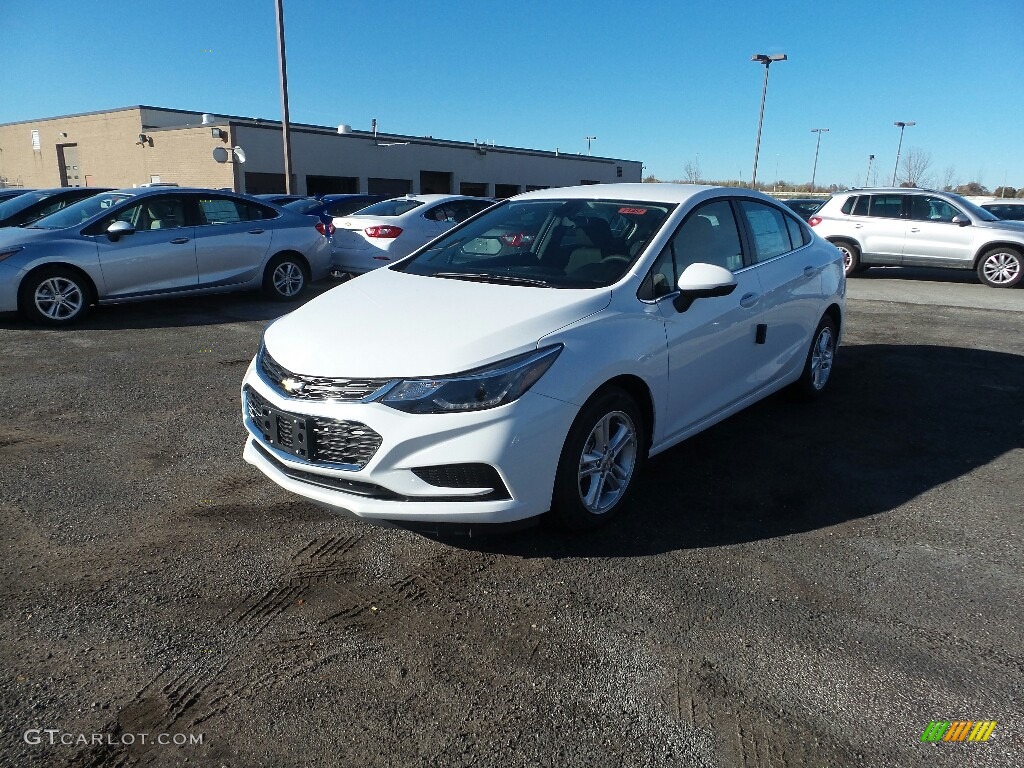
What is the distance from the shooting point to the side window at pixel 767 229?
495 centimetres

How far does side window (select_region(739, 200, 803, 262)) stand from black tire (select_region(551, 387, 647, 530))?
1832mm

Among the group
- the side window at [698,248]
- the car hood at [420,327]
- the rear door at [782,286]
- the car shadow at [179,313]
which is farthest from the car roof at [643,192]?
the car shadow at [179,313]

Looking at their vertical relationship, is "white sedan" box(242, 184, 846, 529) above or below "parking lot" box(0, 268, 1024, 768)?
above

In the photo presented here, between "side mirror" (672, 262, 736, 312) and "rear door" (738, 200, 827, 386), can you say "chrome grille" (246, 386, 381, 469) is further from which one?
"rear door" (738, 200, 827, 386)

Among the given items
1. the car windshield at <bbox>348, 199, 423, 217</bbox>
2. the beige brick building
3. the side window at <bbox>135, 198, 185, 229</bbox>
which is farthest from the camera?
the beige brick building

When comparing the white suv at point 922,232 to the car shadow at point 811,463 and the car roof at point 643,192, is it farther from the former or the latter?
the car roof at point 643,192

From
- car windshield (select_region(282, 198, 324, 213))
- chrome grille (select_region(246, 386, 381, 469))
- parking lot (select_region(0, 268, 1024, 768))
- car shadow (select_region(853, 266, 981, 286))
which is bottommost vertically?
car shadow (select_region(853, 266, 981, 286))

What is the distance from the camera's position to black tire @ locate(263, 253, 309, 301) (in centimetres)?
1016

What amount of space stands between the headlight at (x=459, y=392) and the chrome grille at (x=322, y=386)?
0.09 metres

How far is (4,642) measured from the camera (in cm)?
277

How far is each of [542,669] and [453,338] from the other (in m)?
1.38

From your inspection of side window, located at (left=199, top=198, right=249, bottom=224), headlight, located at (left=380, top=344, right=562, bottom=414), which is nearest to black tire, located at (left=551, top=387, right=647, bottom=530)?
headlight, located at (left=380, top=344, right=562, bottom=414)

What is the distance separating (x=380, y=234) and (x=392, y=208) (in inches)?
50.3

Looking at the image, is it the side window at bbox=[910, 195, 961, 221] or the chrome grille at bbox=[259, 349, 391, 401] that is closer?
the chrome grille at bbox=[259, 349, 391, 401]
